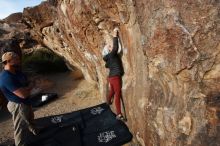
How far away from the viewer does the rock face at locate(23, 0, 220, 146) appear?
4.91 meters

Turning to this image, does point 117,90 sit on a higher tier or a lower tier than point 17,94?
lower

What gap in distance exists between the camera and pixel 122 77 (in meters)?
8.14

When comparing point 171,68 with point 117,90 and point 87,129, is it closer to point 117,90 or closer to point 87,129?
point 117,90

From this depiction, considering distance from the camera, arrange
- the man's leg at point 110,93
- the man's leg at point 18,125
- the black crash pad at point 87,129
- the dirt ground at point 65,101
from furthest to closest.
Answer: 1. the dirt ground at point 65,101
2. the man's leg at point 110,93
3. the black crash pad at point 87,129
4. the man's leg at point 18,125

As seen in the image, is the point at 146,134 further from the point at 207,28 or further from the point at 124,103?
the point at 207,28

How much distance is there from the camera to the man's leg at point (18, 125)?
23.5 feet

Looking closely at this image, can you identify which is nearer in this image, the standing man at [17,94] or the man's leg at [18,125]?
the standing man at [17,94]

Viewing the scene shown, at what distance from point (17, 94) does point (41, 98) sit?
14.5ft

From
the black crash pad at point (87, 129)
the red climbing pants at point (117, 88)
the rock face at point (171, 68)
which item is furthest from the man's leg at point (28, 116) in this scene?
the rock face at point (171, 68)

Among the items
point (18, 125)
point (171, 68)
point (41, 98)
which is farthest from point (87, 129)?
point (41, 98)

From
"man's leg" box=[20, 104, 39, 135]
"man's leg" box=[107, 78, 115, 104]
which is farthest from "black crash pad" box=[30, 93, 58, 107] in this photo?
"man's leg" box=[20, 104, 39, 135]

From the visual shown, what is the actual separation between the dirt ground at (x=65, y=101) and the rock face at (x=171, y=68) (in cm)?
286

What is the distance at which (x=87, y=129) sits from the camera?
802cm

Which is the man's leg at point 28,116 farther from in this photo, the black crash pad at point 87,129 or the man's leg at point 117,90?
the man's leg at point 117,90
